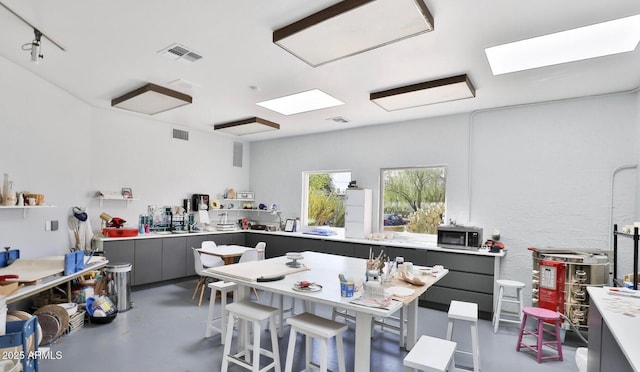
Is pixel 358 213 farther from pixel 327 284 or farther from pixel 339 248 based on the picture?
pixel 327 284

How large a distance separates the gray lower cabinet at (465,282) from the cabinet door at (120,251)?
15.0ft

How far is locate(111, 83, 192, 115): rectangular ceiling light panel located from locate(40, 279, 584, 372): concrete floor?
111 inches

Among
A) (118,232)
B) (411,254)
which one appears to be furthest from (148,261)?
(411,254)

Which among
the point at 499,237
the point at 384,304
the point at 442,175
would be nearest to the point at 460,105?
the point at 442,175

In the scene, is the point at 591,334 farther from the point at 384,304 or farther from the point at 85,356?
the point at 85,356

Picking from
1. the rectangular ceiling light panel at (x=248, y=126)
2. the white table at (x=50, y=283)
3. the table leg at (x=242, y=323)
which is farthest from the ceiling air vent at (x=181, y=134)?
the table leg at (x=242, y=323)

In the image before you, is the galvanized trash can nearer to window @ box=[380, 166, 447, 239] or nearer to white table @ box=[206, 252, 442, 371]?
white table @ box=[206, 252, 442, 371]

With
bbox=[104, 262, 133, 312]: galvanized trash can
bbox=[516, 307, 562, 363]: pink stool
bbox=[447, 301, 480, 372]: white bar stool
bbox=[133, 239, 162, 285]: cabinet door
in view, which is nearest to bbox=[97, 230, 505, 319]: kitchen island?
bbox=[133, 239, 162, 285]: cabinet door

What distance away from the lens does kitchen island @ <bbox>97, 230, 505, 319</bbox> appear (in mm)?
4352

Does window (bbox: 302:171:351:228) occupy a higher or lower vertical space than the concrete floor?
higher

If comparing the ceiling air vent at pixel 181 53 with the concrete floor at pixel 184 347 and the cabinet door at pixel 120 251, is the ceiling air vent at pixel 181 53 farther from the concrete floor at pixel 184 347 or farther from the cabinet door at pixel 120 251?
the cabinet door at pixel 120 251

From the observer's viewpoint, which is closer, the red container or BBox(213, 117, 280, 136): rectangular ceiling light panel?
the red container

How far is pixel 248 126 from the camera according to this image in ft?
18.8

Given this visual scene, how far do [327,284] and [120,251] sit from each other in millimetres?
3913
